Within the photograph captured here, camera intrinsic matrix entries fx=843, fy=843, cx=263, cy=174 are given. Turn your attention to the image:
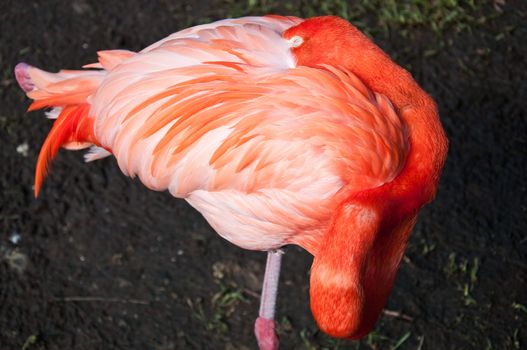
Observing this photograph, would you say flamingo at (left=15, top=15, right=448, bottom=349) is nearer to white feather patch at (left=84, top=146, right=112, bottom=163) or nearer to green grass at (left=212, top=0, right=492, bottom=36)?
white feather patch at (left=84, top=146, right=112, bottom=163)

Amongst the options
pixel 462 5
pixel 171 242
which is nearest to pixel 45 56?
pixel 171 242

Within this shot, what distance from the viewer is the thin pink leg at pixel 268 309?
8.57ft

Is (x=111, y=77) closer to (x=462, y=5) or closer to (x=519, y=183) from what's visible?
(x=519, y=183)

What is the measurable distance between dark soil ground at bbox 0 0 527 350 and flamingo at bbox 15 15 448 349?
68 centimetres

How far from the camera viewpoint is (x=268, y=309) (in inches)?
105

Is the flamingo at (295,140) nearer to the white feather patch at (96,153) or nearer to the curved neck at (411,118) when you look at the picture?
the curved neck at (411,118)

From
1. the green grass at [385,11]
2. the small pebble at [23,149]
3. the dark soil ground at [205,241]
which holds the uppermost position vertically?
the green grass at [385,11]

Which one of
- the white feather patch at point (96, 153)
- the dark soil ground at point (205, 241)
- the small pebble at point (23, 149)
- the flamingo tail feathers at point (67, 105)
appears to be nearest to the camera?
the flamingo tail feathers at point (67, 105)

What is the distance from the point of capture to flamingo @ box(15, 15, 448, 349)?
80.7 inches

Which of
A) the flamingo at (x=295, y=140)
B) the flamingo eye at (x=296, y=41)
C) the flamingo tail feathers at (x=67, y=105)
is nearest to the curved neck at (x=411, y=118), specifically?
the flamingo at (x=295, y=140)

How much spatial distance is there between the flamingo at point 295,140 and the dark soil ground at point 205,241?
0.68 metres

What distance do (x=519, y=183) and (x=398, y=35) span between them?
35.0 inches

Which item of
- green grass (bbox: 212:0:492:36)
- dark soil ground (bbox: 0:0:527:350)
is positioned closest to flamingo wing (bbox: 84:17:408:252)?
dark soil ground (bbox: 0:0:527:350)

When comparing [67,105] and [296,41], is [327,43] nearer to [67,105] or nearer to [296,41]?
[296,41]
